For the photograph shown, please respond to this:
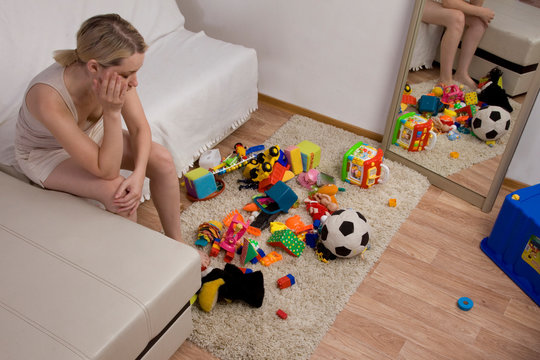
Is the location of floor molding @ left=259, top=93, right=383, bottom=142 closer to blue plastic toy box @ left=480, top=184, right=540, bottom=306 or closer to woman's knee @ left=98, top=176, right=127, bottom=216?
blue plastic toy box @ left=480, top=184, right=540, bottom=306

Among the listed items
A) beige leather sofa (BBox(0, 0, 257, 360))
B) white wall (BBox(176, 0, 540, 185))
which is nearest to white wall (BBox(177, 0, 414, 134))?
white wall (BBox(176, 0, 540, 185))

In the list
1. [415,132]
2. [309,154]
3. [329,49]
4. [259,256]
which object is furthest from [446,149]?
[259,256]

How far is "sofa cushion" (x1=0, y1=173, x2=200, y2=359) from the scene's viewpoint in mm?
1169

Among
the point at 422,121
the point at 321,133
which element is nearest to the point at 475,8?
the point at 422,121

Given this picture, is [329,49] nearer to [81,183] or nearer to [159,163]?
[159,163]

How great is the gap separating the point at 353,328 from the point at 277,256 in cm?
41

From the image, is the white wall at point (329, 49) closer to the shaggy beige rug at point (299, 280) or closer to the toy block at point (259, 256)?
the shaggy beige rug at point (299, 280)

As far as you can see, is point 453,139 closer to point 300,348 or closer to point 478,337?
point 478,337

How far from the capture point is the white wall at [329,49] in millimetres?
2264

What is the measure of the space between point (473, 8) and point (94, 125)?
63.4 inches

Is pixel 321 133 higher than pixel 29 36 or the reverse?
the reverse

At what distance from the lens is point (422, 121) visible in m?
2.34

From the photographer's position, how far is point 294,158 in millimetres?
2309

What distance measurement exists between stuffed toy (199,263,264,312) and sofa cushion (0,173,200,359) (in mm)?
204
